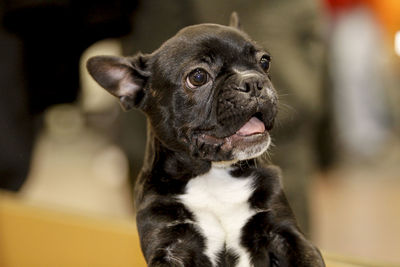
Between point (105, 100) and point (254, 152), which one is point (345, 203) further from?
point (254, 152)

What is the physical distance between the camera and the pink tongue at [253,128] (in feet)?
2.48

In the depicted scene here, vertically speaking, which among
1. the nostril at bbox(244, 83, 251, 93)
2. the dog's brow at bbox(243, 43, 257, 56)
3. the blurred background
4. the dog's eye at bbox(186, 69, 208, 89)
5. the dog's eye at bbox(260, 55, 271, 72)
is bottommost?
the blurred background

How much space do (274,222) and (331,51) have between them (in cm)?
237

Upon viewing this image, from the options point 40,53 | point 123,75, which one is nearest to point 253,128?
point 123,75

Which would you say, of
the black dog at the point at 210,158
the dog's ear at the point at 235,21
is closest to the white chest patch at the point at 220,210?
the black dog at the point at 210,158

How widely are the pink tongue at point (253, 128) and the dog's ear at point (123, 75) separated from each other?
192mm

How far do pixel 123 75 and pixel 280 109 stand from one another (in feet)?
0.81

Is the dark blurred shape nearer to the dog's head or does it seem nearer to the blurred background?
the blurred background

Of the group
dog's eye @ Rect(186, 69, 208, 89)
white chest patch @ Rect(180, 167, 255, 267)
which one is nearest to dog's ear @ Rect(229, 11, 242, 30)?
dog's eye @ Rect(186, 69, 208, 89)

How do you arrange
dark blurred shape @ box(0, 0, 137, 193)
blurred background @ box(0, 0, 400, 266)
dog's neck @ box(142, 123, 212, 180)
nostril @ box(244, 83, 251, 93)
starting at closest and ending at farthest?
nostril @ box(244, 83, 251, 93)
dog's neck @ box(142, 123, 212, 180)
blurred background @ box(0, 0, 400, 266)
dark blurred shape @ box(0, 0, 137, 193)

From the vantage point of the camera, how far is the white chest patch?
2.58ft

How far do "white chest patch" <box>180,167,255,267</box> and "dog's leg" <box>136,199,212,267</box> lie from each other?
0.04 ft

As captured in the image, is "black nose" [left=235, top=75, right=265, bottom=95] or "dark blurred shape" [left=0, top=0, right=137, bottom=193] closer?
"black nose" [left=235, top=75, right=265, bottom=95]

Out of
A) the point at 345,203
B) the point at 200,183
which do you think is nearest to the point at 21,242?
the point at 200,183
